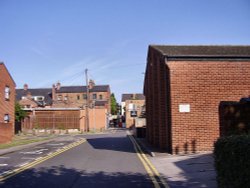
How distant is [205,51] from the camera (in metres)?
20.0

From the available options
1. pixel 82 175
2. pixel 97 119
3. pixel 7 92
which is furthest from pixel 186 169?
pixel 97 119

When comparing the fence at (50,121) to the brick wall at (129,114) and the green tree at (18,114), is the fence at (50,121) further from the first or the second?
the brick wall at (129,114)

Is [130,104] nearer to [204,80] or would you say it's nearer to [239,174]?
[204,80]

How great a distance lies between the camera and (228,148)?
24.4ft

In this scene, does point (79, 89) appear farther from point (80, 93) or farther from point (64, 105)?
point (64, 105)

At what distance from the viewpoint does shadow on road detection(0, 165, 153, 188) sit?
10613 mm

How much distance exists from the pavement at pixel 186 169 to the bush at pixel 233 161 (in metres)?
2.19

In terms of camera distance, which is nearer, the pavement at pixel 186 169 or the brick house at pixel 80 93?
the pavement at pixel 186 169

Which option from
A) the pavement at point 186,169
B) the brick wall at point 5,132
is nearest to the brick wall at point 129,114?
the brick wall at point 5,132

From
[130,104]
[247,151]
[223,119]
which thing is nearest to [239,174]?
[247,151]

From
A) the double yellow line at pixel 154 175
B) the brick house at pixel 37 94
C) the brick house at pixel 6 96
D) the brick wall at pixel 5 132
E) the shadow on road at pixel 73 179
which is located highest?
the brick house at pixel 37 94

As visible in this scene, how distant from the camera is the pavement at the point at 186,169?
10781 mm

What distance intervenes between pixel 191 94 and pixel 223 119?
13.6 feet

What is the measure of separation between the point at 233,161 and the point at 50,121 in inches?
2256
